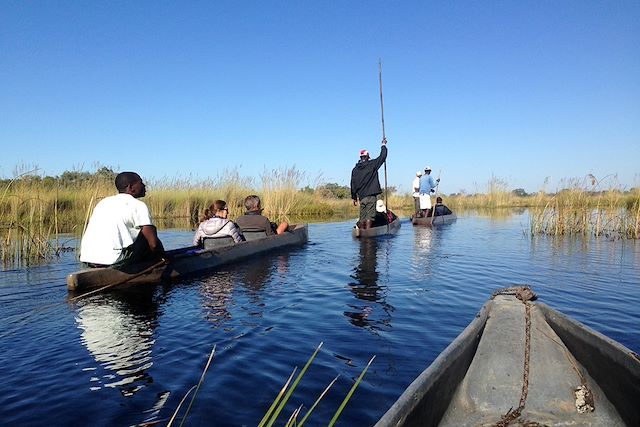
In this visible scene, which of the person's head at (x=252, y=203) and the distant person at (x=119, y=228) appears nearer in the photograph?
the distant person at (x=119, y=228)

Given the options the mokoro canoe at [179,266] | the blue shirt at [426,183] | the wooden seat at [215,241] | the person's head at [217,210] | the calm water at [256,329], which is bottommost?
the calm water at [256,329]

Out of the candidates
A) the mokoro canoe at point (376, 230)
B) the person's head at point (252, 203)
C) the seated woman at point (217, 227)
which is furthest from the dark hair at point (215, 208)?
the mokoro canoe at point (376, 230)

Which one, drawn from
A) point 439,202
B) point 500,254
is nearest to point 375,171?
→ point 500,254

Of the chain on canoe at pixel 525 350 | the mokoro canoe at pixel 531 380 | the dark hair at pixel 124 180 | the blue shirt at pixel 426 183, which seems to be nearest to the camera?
the mokoro canoe at pixel 531 380

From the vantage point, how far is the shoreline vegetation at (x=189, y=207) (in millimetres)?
8930

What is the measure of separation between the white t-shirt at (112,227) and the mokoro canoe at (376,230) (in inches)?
280

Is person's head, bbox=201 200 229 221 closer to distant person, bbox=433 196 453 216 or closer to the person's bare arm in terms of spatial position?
the person's bare arm

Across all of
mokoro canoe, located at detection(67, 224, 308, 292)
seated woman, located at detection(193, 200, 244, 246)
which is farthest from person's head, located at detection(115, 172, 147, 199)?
seated woman, located at detection(193, 200, 244, 246)

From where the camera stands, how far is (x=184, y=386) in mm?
3143

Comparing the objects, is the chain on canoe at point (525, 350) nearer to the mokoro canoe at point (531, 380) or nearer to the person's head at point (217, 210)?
the mokoro canoe at point (531, 380)

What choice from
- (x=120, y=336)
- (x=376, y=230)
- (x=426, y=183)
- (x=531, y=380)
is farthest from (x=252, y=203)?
(x=426, y=183)

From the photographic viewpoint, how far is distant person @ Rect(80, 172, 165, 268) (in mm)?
5867

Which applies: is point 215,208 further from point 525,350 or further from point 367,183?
point 525,350

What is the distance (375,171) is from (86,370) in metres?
10.0
